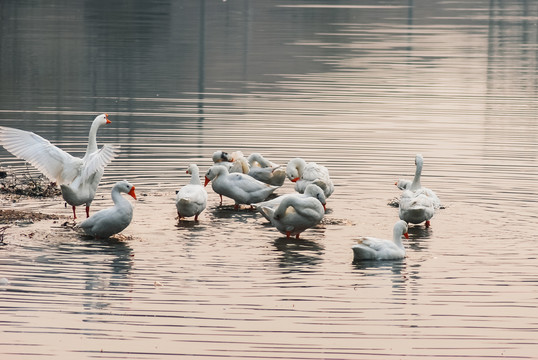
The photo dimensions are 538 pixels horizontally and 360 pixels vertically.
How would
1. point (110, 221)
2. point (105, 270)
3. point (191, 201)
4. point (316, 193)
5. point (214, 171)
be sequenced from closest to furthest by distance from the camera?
point (105, 270) → point (110, 221) → point (316, 193) → point (191, 201) → point (214, 171)

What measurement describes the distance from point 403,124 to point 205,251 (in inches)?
489

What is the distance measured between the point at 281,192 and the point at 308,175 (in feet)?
5.08

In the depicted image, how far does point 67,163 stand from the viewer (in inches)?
674

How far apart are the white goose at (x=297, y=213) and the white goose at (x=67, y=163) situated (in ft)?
8.27

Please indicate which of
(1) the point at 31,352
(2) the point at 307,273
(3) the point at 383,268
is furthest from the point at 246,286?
(1) the point at 31,352

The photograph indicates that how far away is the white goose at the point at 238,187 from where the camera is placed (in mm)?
18141

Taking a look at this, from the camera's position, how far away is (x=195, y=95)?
3052 cm

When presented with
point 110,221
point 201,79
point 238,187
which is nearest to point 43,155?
point 110,221

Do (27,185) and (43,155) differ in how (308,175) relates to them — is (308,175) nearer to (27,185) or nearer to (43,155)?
(43,155)

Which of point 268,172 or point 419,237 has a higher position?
point 268,172

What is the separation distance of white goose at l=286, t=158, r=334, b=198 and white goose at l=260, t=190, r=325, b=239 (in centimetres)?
Answer: 191

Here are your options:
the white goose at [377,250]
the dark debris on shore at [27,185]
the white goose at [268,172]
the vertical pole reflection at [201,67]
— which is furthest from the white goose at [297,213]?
the vertical pole reflection at [201,67]

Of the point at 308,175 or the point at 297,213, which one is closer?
the point at 297,213

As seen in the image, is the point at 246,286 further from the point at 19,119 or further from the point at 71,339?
the point at 19,119
